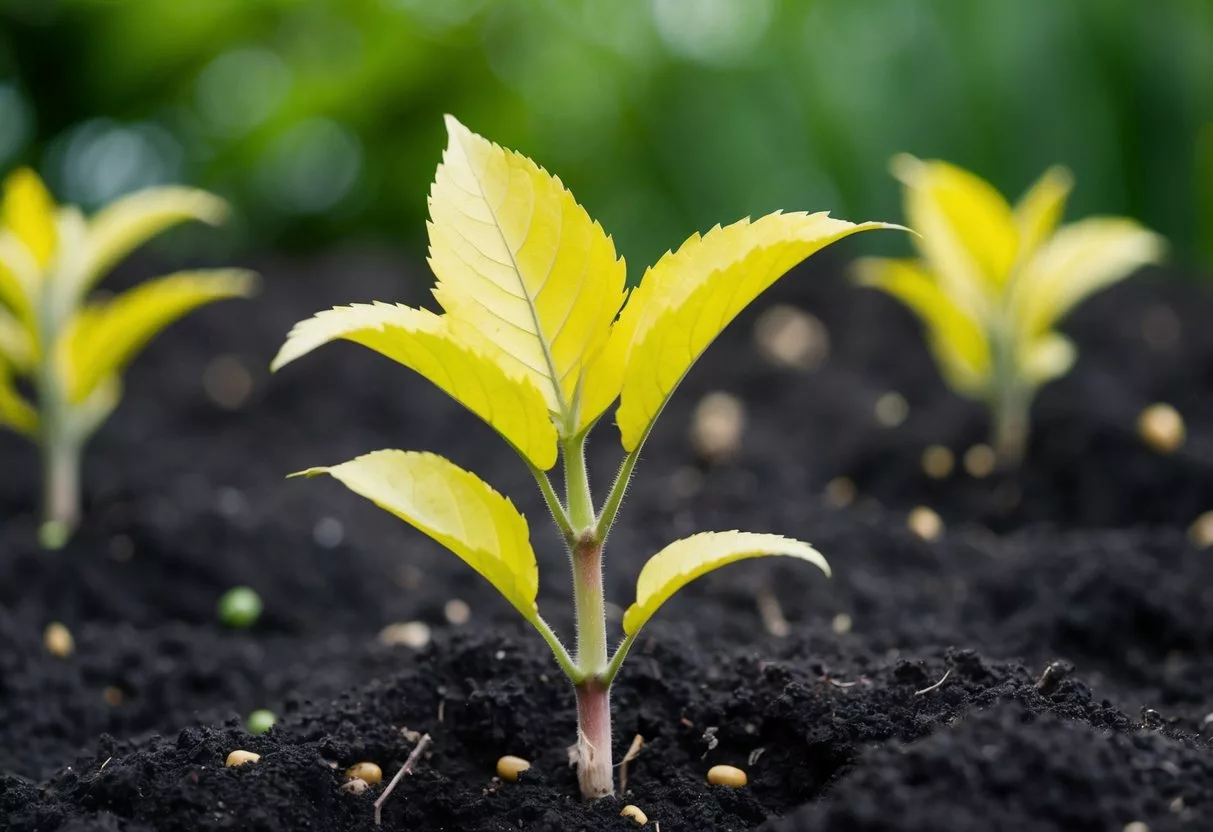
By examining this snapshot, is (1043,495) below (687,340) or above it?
above

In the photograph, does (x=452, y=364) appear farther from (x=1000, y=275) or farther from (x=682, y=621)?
(x=1000, y=275)

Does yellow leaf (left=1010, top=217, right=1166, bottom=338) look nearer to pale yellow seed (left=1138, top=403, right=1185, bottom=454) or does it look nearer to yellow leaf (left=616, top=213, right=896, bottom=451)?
pale yellow seed (left=1138, top=403, right=1185, bottom=454)

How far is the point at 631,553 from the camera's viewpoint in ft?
5.77

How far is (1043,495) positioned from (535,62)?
7.31ft

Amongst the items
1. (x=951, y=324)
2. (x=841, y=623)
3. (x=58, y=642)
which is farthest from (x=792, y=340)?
(x=58, y=642)

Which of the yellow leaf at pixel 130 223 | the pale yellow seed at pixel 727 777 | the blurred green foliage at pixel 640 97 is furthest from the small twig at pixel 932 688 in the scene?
the blurred green foliage at pixel 640 97

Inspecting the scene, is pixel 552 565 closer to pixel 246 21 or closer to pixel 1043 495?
pixel 1043 495

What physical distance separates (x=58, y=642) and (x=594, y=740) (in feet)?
2.71

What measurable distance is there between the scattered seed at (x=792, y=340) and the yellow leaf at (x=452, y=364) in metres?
1.83

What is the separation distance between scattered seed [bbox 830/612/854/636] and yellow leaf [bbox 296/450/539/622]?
0.58m

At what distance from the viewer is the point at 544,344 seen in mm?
914

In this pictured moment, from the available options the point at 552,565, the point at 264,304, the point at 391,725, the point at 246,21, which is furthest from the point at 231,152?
the point at 391,725

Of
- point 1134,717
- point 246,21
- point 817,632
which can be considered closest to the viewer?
point 1134,717

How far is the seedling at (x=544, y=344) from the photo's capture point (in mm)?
851
